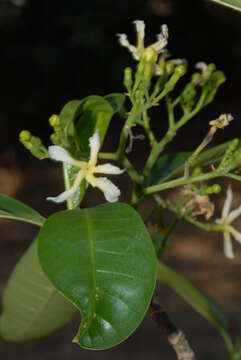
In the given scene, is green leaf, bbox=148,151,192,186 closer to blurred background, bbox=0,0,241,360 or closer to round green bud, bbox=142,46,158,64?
round green bud, bbox=142,46,158,64

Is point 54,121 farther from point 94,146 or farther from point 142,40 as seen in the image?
point 142,40

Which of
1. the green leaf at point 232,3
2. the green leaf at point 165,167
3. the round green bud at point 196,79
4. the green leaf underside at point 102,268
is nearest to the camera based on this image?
the green leaf underside at point 102,268

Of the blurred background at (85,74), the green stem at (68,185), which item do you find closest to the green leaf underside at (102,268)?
the green stem at (68,185)

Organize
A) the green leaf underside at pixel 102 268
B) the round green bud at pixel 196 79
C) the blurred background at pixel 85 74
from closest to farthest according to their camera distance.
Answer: the green leaf underside at pixel 102 268 → the round green bud at pixel 196 79 → the blurred background at pixel 85 74

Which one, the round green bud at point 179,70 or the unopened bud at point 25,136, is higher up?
the round green bud at point 179,70

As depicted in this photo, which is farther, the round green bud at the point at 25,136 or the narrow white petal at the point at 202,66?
the narrow white petal at the point at 202,66

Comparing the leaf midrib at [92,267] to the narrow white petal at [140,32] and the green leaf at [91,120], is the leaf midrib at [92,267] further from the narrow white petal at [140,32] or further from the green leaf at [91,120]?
the narrow white petal at [140,32]

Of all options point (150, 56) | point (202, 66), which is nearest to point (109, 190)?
point (150, 56)
